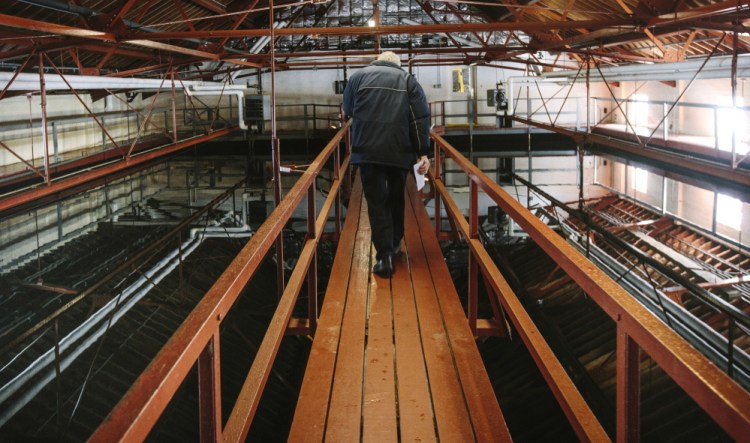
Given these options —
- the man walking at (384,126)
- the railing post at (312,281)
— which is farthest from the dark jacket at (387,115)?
the railing post at (312,281)

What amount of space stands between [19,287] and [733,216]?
1354cm

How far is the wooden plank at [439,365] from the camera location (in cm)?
266

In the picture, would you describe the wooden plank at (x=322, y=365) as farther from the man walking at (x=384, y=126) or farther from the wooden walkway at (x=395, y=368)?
the man walking at (x=384, y=126)

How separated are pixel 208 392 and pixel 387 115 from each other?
2.97 metres

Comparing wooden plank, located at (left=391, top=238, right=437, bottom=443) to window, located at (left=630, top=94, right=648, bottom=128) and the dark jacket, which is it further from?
window, located at (left=630, top=94, right=648, bottom=128)

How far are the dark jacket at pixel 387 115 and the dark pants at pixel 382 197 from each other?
134 millimetres

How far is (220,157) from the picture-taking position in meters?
17.9

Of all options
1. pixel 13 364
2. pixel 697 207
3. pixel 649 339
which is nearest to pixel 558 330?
pixel 13 364

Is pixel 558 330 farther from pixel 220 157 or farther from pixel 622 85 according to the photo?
pixel 622 85

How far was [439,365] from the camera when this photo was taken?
10.6 feet

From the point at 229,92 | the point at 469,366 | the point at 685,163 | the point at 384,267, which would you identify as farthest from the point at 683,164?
the point at 229,92

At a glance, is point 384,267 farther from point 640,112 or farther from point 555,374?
point 640,112

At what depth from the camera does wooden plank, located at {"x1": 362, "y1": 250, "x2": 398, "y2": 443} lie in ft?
8.72

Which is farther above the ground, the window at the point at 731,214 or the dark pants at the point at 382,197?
the dark pants at the point at 382,197
